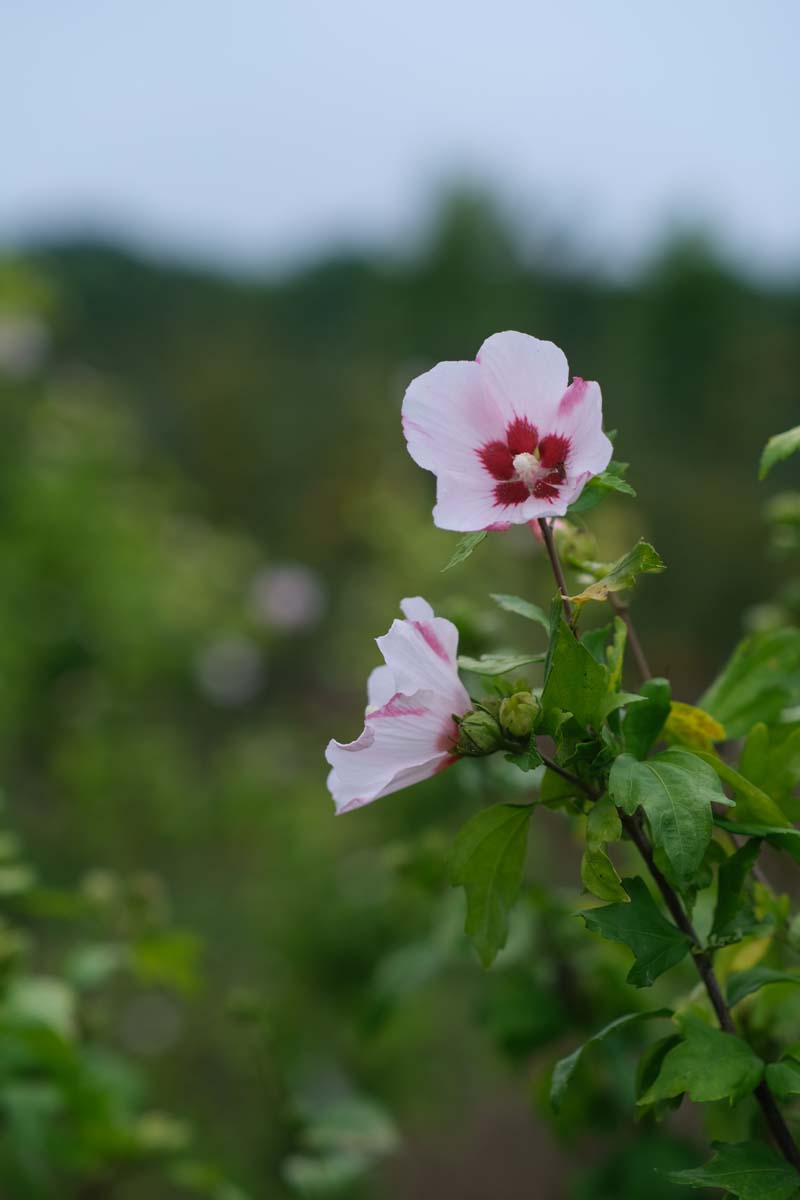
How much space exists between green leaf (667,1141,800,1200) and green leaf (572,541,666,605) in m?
0.25

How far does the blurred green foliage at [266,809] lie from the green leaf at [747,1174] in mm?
152

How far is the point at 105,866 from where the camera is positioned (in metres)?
2.96

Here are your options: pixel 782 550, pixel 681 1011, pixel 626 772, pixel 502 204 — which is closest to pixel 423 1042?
pixel 782 550

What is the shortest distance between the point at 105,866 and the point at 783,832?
272cm

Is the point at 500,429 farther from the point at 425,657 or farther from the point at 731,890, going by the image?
the point at 731,890

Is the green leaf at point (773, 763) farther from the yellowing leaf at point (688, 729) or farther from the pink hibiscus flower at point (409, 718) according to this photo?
the pink hibiscus flower at point (409, 718)

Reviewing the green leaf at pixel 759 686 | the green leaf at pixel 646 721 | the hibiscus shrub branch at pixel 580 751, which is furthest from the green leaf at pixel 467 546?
the green leaf at pixel 759 686

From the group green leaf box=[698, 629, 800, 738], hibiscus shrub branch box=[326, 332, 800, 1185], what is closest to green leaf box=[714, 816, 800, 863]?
hibiscus shrub branch box=[326, 332, 800, 1185]

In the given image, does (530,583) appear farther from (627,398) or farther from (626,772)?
(627,398)

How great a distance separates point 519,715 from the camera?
1.60 ft

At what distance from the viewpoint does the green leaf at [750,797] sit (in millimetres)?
495

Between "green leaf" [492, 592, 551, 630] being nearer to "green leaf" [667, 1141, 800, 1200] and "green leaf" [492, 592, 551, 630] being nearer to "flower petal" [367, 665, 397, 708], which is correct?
"flower petal" [367, 665, 397, 708]

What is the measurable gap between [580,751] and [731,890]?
10cm

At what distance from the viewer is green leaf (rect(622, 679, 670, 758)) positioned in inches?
19.7
